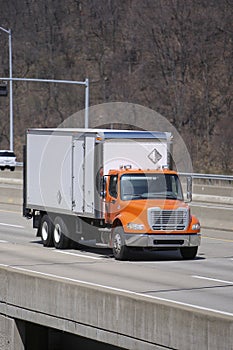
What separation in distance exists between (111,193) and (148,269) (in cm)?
274

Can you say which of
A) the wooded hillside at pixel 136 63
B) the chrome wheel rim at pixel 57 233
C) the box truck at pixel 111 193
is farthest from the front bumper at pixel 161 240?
the wooded hillside at pixel 136 63

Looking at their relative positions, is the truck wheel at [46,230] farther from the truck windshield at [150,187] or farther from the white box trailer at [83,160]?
the truck windshield at [150,187]

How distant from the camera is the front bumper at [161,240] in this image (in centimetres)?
2358

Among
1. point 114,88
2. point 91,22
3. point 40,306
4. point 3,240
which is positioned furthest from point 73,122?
point 40,306

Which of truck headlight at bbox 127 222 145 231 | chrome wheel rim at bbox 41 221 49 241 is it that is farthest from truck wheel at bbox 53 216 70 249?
truck headlight at bbox 127 222 145 231

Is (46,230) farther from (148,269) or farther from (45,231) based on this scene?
(148,269)

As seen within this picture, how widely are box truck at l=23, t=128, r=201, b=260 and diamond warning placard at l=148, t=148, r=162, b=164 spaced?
0.09 ft

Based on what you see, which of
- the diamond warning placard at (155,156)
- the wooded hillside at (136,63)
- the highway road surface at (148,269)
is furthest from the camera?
the wooded hillside at (136,63)

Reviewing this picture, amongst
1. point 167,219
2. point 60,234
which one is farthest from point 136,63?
point 167,219

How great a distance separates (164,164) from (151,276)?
537 centimetres

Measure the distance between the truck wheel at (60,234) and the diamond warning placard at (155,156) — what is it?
3.11 m

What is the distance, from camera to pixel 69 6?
319 feet

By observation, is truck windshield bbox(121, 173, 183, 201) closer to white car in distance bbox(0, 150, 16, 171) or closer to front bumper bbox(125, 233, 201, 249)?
front bumper bbox(125, 233, 201, 249)

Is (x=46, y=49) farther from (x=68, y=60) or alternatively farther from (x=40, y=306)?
(x=40, y=306)
